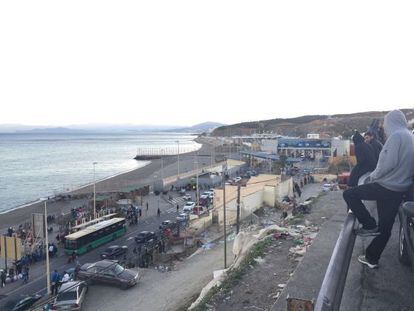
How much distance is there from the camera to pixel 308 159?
5234 centimetres

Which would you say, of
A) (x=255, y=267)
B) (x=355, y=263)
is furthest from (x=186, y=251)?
(x=355, y=263)

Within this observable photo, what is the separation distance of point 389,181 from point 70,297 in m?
11.0

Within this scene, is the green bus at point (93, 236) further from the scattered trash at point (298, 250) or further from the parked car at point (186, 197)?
the scattered trash at point (298, 250)

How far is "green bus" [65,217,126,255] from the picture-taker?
18.9 m

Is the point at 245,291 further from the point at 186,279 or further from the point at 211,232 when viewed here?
the point at 211,232

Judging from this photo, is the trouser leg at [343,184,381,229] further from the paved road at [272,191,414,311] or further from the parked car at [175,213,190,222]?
the parked car at [175,213,190,222]

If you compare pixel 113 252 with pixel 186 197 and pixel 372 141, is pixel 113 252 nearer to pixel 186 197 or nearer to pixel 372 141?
pixel 372 141

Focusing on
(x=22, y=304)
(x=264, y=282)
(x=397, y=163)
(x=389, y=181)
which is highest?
(x=397, y=163)

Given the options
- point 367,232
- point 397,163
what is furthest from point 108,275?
point 397,163

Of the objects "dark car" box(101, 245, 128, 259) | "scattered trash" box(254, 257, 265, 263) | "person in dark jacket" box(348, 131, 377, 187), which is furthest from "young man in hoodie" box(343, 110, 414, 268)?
"dark car" box(101, 245, 128, 259)

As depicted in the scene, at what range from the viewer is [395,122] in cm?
339

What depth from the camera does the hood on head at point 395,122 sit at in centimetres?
336

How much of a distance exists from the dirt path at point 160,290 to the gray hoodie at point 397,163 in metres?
7.75

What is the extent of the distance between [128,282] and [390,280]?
10.7 metres
